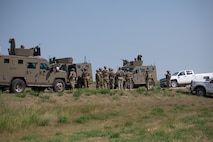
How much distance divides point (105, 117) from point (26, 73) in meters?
6.05

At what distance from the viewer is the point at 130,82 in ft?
88.7

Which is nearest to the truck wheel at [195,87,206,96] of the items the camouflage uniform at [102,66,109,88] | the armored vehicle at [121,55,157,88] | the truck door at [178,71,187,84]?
the armored vehicle at [121,55,157,88]

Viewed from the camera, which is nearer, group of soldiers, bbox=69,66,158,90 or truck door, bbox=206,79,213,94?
truck door, bbox=206,79,213,94

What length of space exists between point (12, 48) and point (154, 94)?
412 inches

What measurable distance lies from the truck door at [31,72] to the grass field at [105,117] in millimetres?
1022

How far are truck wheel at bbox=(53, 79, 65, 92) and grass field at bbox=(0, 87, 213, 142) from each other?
1189mm

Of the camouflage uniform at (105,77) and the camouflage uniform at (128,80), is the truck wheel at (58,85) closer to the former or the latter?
the camouflage uniform at (105,77)

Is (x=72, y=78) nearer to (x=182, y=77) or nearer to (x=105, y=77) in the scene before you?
(x=105, y=77)

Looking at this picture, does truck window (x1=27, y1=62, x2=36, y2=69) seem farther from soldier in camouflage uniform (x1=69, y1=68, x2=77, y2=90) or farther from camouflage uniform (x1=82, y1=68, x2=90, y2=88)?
camouflage uniform (x1=82, y1=68, x2=90, y2=88)

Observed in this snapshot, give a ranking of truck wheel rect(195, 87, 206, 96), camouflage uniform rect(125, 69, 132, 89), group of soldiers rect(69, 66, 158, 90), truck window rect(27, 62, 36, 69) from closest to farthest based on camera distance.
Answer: truck window rect(27, 62, 36, 69) → truck wheel rect(195, 87, 206, 96) → group of soldiers rect(69, 66, 158, 90) → camouflage uniform rect(125, 69, 132, 89)

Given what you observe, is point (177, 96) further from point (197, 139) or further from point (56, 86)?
point (197, 139)

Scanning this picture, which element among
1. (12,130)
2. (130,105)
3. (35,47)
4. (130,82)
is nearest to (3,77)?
(35,47)

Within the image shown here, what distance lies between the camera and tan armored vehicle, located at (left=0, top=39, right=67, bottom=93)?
18250 millimetres

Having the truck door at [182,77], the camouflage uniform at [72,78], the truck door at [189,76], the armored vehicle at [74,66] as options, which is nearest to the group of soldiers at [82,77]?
the camouflage uniform at [72,78]
